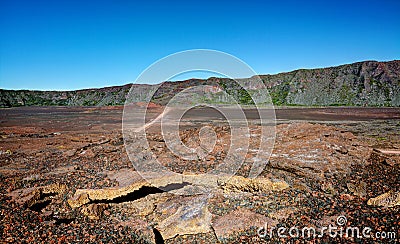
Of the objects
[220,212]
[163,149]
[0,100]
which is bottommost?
[220,212]

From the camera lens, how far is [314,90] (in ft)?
299

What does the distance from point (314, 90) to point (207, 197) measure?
9217 cm

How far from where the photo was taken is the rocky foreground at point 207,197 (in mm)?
6258

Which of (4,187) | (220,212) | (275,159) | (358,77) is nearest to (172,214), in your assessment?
(220,212)

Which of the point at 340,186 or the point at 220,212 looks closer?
the point at 220,212

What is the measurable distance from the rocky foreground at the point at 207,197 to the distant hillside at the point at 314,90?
2323 inches

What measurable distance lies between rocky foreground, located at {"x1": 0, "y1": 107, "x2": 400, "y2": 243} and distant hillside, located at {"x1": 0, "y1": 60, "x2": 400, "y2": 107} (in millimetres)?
58995

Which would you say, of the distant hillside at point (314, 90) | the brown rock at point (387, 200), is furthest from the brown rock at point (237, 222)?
the distant hillside at point (314, 90)

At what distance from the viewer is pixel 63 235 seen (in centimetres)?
606

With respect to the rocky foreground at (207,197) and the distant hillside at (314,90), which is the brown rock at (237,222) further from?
the distant hillside at (314,90)

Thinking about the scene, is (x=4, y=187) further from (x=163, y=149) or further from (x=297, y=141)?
(x=297, y=141)

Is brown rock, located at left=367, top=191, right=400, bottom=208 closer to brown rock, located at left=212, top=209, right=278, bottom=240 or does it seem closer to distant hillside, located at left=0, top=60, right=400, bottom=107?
brown rock, located at left=212, top=209, right=278, bottom=240

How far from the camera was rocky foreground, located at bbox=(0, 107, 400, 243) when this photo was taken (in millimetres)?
6258

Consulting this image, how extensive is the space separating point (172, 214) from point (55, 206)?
11.2 feet
